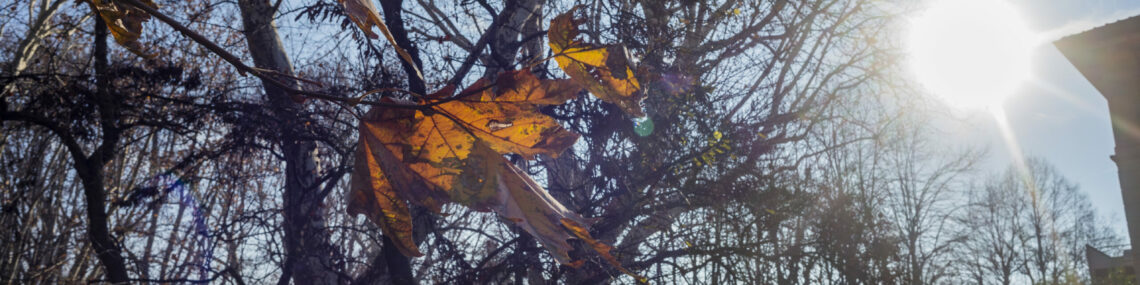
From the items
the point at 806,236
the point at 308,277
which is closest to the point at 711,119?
the point at 806,236

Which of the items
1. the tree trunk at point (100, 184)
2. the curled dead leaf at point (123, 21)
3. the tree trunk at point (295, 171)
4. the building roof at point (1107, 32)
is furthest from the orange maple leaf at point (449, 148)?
the building roof at point (1107, 32)

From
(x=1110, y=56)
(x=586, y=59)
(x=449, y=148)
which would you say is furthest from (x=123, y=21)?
(x=1110, y=56)

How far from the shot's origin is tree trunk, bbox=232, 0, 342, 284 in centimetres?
488

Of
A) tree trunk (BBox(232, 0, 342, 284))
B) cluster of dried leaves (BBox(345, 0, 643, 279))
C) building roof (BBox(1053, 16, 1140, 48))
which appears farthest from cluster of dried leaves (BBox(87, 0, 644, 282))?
building roof (BBox(1053, 16, 1140, 48))

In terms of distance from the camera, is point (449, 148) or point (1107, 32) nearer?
point (449, 148)

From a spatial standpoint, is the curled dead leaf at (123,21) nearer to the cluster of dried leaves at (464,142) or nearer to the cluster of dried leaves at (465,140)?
the cluster of dried leaves at (465,140)

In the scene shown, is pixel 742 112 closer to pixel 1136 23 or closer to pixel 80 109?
pixel 80 109

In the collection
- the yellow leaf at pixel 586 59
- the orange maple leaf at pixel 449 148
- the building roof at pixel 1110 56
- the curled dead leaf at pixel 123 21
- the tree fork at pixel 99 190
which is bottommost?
the orange maple leaf at pixel 449 148

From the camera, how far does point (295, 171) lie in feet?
16.8

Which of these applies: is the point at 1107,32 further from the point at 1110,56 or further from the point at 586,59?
the point at 586,59

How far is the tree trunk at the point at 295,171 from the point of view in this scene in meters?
4.88

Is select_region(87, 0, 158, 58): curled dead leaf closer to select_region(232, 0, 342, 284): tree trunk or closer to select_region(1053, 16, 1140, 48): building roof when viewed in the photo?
select_region(232, 0, 342, 284): tree trunk

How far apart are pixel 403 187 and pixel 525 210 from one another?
0.24 m

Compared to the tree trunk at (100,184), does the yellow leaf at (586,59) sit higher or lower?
lower
